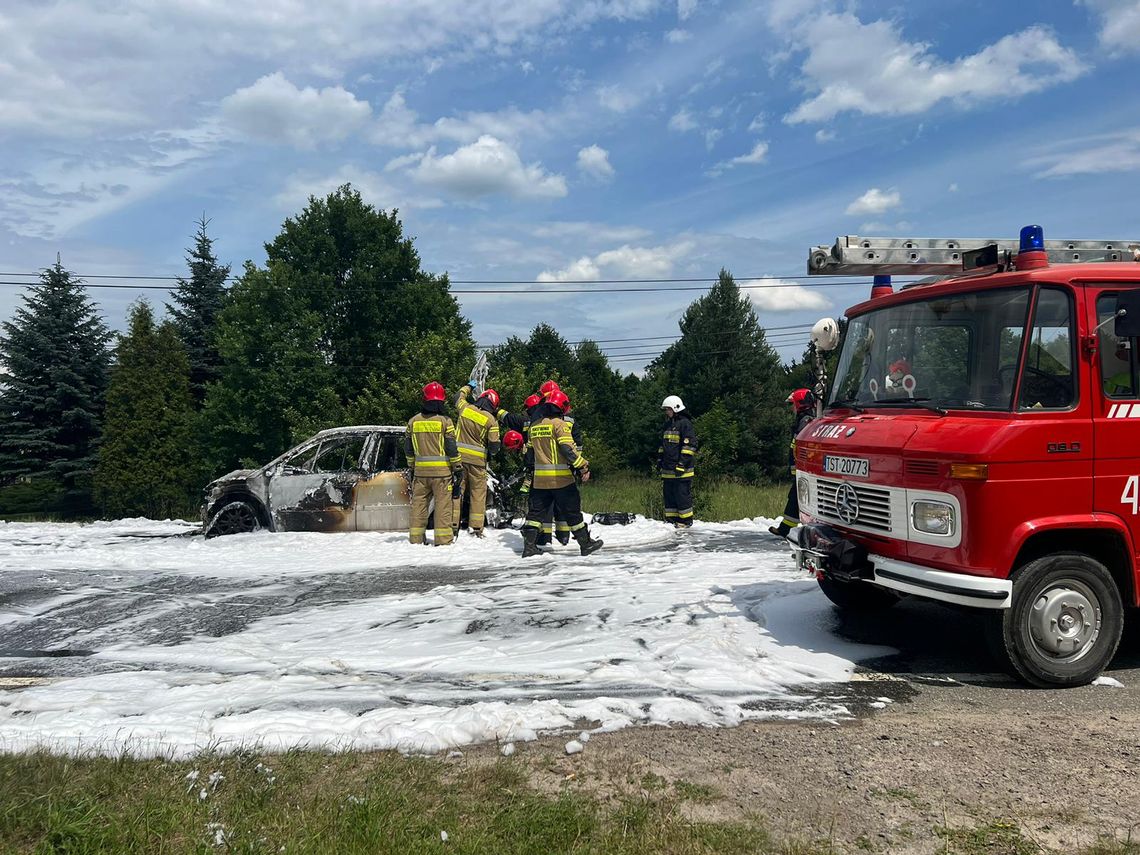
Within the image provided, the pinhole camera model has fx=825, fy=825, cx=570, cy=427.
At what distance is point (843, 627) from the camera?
651cm

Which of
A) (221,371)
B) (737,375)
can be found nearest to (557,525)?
(221,371)

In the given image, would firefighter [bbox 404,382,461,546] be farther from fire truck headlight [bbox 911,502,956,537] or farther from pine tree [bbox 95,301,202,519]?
pine tree [bbox 95,301,202,519]

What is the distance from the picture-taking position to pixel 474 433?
11.3m

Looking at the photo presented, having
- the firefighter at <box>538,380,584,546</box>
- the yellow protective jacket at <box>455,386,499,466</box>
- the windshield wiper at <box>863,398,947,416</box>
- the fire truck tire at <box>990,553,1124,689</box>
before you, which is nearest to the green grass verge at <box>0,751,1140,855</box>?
the fire truck tire at <box>990,553,1124,689</box>

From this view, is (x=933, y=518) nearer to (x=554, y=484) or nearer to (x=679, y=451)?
(x=554, y=484)

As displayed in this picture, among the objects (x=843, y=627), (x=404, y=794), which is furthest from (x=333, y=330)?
(x=404, y=794)

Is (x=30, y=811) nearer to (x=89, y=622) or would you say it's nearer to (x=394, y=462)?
(x=89, y=622)

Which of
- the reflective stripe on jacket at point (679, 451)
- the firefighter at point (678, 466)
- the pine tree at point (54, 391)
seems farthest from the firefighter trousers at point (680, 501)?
the pine tree at point (54, 391)

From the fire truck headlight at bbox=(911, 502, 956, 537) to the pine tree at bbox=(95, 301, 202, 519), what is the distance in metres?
24.0

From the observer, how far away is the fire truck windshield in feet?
16.6

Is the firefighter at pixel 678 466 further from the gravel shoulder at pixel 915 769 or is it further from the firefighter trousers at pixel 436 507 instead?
the gravel shoulder at pixel 915 769

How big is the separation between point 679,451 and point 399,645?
7153 mm

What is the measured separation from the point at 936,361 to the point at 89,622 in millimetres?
7163

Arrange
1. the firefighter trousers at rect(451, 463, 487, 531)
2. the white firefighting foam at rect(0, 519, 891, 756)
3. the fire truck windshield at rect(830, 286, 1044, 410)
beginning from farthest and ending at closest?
the firefighter trousers at rect(451, 463, 487, 531), the fire truck windshield at rect(830, 286, 1044, 410), the white firefighting foam at rect(0, 519, 891, 756)
